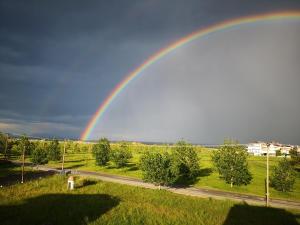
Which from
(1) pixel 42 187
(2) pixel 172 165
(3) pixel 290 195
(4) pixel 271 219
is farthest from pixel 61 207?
(3) pixel 290 195

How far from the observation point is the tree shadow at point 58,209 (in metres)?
23.4

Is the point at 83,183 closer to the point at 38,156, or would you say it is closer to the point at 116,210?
the point at 116,210

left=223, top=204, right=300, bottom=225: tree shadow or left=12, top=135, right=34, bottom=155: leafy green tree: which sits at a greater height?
left=12, top=135, right=34, bottom=155: leafy green tree

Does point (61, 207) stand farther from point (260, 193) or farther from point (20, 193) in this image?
point (260, 193)

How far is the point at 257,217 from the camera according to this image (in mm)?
28516

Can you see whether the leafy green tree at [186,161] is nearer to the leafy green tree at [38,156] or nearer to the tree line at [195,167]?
the tree line at [195,167]

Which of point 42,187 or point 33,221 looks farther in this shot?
point 42,187

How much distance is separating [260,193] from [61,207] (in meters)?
34.5

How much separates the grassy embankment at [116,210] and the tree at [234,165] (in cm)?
1696

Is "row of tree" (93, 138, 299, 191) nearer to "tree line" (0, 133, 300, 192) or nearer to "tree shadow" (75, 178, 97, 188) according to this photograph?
"tree line" (0, 133, 300, 192)

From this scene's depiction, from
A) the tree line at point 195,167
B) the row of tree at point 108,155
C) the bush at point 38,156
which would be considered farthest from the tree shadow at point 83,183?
the bush at point 38,156

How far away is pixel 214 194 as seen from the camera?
45.7 meters

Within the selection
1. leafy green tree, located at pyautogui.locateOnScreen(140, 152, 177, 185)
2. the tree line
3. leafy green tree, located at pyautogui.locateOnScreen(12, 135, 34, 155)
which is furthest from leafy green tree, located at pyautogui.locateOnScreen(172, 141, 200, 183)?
leafy green tree, located at pyautogui.locateOnScreen(12, 135, 34, 155)

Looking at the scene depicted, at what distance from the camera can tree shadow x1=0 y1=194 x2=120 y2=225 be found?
23.4 meters
